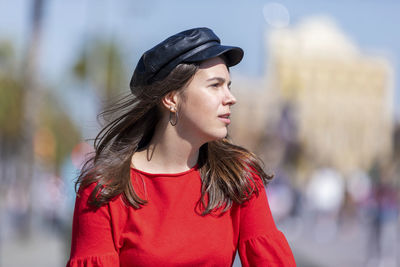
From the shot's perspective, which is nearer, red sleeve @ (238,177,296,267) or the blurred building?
red sleeve @ (238,177,296,267)

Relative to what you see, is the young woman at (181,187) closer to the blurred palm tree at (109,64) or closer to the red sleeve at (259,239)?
the red sleeve at (259,239)

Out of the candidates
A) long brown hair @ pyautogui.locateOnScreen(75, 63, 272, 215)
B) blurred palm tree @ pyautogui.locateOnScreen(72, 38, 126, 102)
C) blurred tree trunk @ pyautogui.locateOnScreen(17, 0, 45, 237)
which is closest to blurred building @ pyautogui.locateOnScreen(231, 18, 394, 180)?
blurred palm tree @ pyautogui.locateOnScreen(72, 38, 126, 102)

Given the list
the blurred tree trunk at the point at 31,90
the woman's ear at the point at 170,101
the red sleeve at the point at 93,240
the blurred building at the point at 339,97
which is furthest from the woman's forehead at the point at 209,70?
the blurred building at the point at 339,97

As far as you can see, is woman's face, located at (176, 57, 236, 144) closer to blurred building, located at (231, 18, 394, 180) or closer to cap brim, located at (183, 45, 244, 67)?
cap brim, located at (183, 45, 244, 67)

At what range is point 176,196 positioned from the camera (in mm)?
2662

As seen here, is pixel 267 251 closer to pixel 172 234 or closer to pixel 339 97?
pixel 172 234

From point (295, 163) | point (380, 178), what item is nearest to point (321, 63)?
point (295, 163)

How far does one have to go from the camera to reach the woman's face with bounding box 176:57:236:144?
269cm

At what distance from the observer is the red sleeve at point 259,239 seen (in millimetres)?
2604

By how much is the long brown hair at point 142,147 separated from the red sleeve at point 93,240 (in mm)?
43

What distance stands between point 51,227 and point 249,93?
74816mm

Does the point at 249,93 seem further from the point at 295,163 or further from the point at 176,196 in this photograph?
the point at 176,196

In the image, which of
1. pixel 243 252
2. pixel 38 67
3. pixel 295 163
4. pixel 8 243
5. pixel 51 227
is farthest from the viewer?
pixel 295 163

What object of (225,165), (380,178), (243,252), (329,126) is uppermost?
(225,165)
